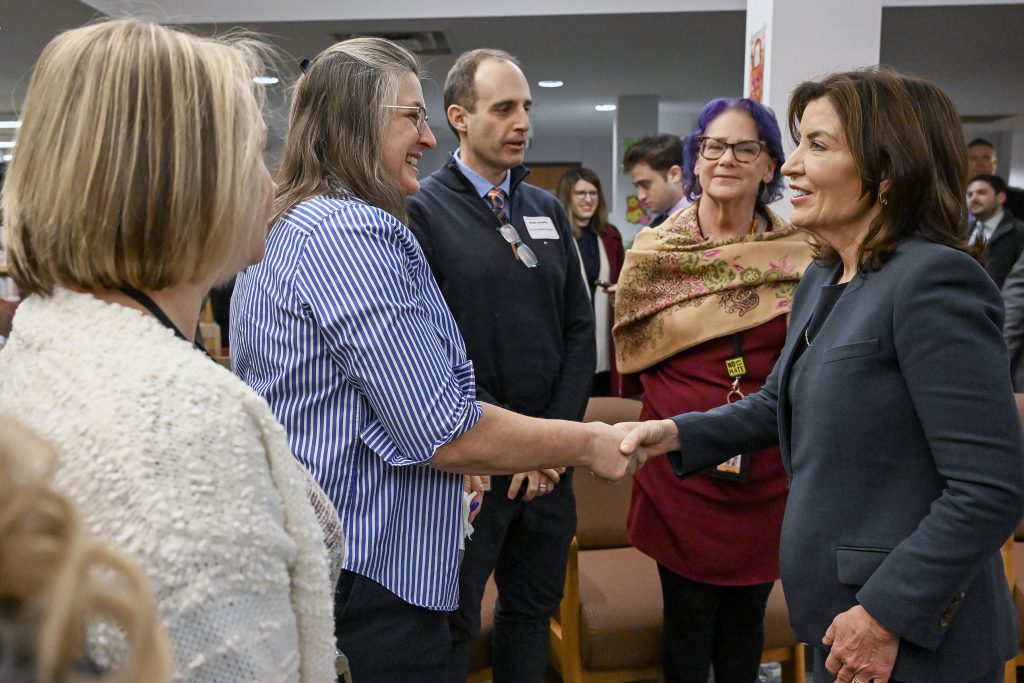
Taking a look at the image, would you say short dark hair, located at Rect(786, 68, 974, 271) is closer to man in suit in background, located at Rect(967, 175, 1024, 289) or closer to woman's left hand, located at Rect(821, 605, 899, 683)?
woman's left hand, located at Rect(821, 605, 899, 683)

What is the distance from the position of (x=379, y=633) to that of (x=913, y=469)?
832mm

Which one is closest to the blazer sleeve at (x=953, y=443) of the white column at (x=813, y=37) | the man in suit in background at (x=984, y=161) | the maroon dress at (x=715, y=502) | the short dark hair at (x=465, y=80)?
the maroon dress at (x=715, y=502)

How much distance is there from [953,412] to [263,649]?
1.00 metres

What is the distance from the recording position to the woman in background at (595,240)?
191 inches

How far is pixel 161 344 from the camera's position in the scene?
2.68 feet

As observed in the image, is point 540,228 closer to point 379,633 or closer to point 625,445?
point 625,445

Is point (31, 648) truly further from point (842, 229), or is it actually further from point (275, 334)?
point (842, 229)

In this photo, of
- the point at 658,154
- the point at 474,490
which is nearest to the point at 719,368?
the point at 474,490

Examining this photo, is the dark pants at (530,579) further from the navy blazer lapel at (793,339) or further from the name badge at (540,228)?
the navy blazer lapel at (793,339)

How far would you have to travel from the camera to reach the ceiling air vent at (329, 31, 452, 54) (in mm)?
7320

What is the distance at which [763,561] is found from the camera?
232 centimetres

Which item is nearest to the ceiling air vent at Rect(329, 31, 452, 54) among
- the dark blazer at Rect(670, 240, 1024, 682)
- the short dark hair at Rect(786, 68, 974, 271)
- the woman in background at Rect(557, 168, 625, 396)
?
the woman in background at Rect(557, 168, 625, 396)

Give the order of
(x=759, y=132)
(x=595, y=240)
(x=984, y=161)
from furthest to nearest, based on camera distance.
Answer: (x=984, y=161) → (x=595, y=240) → (x=759, y=132)

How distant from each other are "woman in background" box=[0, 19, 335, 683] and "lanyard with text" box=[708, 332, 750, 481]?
158 centimetres
